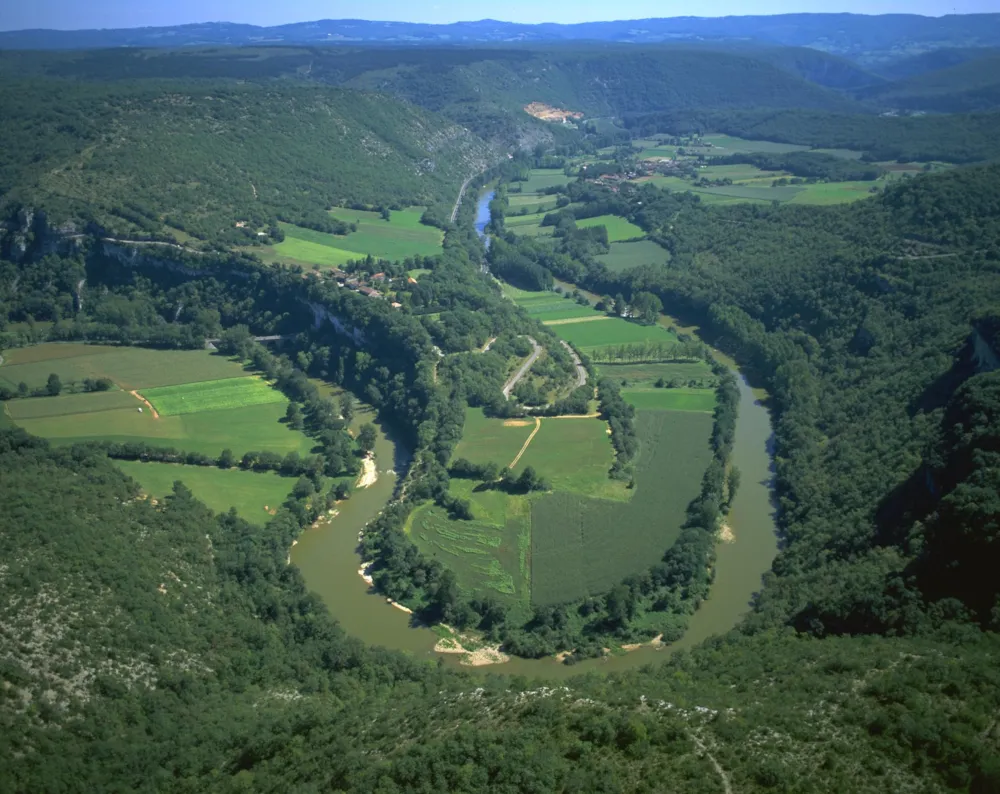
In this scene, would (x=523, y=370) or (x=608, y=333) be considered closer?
(x=523, y=370)

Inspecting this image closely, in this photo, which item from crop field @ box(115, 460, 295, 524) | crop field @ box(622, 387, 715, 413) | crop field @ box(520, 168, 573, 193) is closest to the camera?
crop field @ box(115, 460, 295, 524)

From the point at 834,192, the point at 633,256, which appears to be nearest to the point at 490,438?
the point at 633,256

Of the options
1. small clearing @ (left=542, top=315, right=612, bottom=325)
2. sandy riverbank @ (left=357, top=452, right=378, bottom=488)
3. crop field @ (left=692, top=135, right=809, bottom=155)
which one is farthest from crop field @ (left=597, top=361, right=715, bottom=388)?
crop field @ (left=692, top=135, right=809, bottom=155)

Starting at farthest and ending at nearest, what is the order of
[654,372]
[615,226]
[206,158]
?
[615,226] → [206,158] → [654,372]

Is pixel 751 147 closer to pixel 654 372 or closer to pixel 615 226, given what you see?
pixel 615 226

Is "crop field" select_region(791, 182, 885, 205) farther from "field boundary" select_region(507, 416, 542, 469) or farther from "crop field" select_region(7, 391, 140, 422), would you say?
"crop field" select_region(7, 391, 140, 422)

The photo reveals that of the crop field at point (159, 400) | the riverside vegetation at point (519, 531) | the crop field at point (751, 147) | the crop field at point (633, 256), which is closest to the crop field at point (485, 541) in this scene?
the riverside vegetation at point (519, 531)
